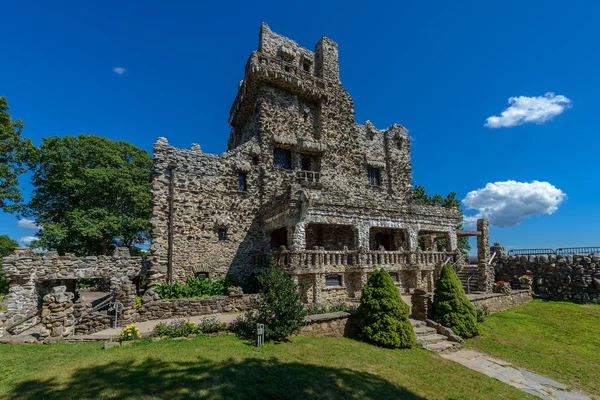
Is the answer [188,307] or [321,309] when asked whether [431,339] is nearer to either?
[321,309]

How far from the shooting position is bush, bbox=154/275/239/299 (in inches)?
596

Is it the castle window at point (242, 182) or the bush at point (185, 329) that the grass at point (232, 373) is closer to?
the bush at point (185, 329)

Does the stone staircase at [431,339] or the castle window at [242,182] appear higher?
the castle window at [242,182]

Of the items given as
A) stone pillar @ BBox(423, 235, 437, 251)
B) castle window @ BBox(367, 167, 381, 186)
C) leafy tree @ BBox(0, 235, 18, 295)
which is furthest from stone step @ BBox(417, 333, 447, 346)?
leafy tree @ BBox(0, 235, 18, 295)

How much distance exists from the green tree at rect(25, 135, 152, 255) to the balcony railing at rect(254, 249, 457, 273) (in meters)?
16.0

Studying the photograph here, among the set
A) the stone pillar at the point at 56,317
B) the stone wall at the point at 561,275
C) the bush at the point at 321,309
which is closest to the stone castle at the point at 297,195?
the bush at the point at 321,309

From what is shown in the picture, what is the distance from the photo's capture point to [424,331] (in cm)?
1159

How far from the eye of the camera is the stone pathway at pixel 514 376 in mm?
8039

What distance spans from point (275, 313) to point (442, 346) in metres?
6.44

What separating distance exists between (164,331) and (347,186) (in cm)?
1700

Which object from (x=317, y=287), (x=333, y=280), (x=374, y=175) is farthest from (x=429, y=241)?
(x=317, y=287)

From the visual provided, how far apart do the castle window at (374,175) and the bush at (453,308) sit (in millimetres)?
13593

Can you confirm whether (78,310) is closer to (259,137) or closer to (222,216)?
(222,216)

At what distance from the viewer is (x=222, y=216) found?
18.9 m
